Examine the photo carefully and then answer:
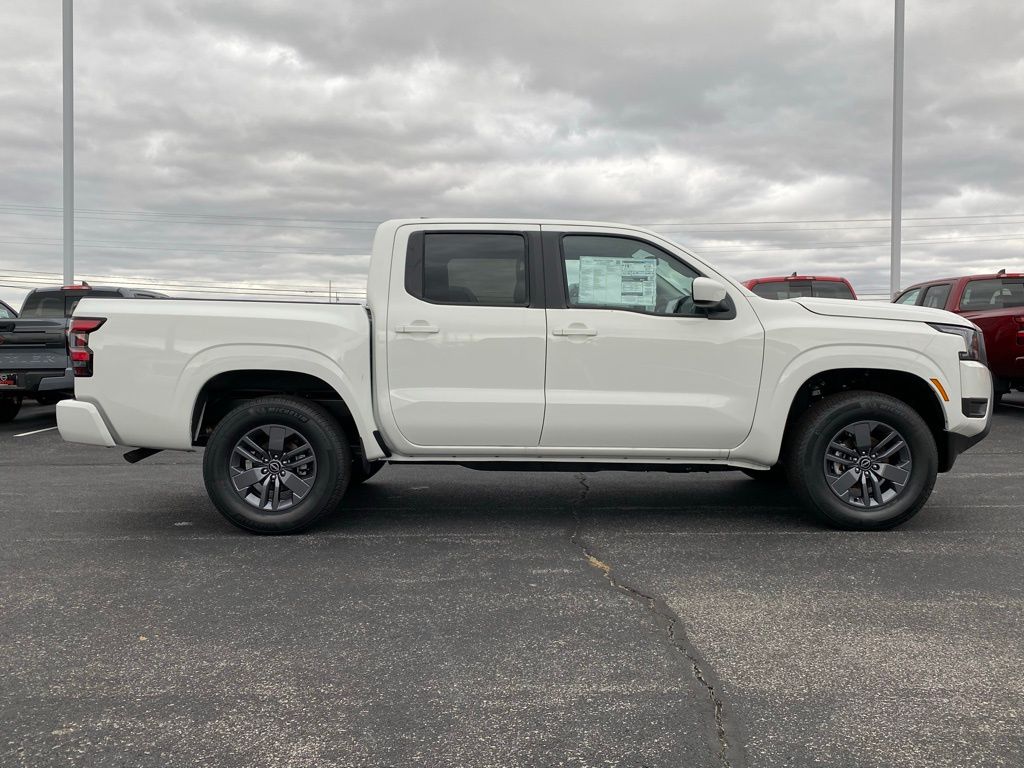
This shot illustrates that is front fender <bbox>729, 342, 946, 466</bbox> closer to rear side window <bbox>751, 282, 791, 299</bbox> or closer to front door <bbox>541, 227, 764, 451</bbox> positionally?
front door <bbox>541, 227, 764, 451</bbox>

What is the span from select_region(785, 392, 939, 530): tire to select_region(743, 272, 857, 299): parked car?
24.9 ft

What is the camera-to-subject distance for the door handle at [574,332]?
5.49 m

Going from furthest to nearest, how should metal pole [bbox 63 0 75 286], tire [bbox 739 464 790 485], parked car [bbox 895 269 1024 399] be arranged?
metal pole [bbox 63 0 75 286]
parked car [bbox 895 269 1024 399]
tire [bbox 739 464 790 485]

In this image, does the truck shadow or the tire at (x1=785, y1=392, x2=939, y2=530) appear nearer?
the tire at (x1=785, y1=392, x2=939, y2=530)

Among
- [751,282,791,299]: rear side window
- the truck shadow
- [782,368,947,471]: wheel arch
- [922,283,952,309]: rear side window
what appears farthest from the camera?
[751,282,791,299]: rear side window

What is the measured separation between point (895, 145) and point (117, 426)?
63.5 ft

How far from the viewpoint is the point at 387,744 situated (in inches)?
110

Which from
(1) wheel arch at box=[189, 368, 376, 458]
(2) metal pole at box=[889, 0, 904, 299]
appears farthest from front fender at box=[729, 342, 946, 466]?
(2) metal pole at box=[889, 0, 904, 299]

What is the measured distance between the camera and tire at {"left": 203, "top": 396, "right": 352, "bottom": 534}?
5473mm

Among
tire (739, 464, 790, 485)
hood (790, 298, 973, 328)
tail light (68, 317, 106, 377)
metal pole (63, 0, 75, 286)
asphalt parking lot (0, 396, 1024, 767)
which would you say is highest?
metal pole (63, 0, 75, 286)

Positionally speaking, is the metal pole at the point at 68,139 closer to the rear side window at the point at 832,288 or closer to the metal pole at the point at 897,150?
the rear side window at the point at 832,288

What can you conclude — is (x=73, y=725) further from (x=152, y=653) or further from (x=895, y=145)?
(x=895, y=145)

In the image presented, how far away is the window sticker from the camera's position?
562 centimetres

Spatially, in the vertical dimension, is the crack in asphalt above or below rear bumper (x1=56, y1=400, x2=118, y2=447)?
below
